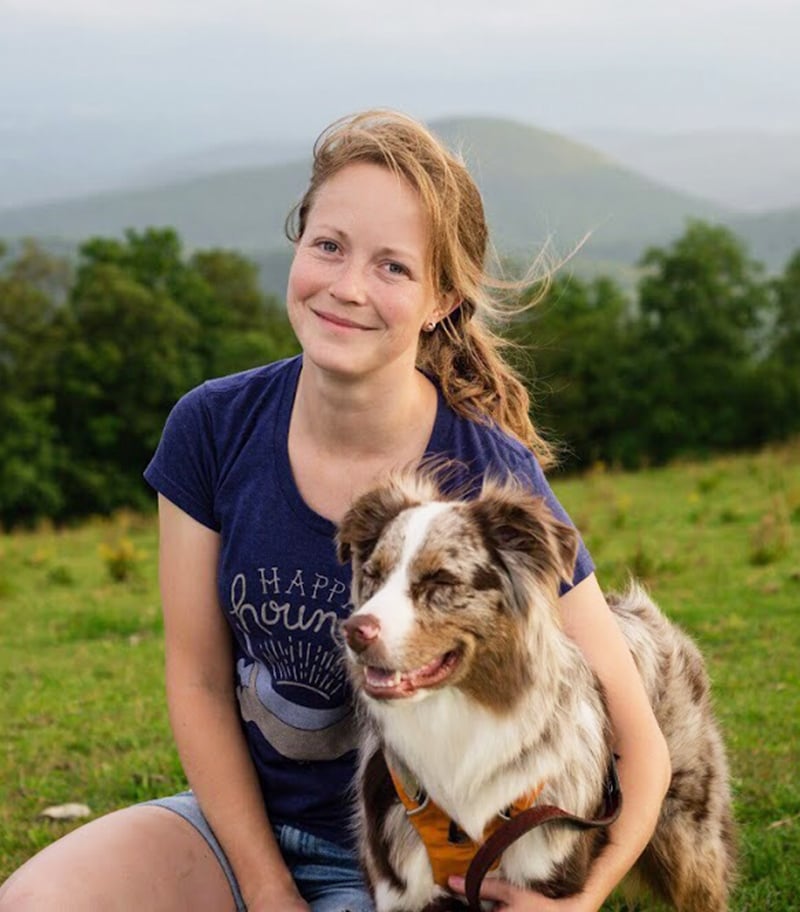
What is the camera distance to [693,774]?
149 inches

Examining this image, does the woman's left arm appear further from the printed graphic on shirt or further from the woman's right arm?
the woman's right arm

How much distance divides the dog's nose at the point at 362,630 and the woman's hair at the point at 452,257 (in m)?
1.00

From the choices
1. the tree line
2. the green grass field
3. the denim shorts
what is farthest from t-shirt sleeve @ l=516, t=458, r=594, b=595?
the tree line

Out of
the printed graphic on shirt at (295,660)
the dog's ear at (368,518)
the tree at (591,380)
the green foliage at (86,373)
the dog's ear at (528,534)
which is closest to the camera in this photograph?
the dog's ear at (528,534)

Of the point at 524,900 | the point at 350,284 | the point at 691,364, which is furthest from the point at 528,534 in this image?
the point at 691,364

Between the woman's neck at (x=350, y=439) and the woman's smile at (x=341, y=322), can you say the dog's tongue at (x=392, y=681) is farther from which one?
the woman's smile at (x=341, y=322)

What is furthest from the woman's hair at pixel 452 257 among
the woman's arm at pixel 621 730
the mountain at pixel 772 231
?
the mountain at pixel 772 231

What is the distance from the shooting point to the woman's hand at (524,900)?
3057mm

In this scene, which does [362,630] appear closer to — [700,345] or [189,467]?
[189,467]

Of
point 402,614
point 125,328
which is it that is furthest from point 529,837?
point 125,328

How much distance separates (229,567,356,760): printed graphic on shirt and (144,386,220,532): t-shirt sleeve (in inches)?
10.3

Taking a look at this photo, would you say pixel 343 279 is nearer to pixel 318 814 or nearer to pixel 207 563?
pixel 207 563

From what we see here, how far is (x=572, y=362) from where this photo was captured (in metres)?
39.2

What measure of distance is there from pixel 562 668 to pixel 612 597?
3.92 ft
